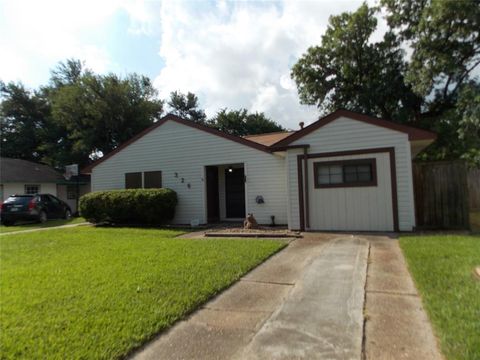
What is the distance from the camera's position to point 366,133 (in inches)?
345

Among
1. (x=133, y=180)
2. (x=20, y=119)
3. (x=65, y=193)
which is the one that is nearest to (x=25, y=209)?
(x=133, y=180)

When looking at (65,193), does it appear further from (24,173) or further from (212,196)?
(212,196)

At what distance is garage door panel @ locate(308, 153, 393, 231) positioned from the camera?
8.58 meters

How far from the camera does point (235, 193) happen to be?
41.8 ft

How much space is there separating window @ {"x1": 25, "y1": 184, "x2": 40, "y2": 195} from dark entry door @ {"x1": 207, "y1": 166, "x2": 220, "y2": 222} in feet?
49.4

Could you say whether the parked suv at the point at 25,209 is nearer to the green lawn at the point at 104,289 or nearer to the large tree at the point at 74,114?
the green lawn at the point at 104,289

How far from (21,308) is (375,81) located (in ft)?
59.4

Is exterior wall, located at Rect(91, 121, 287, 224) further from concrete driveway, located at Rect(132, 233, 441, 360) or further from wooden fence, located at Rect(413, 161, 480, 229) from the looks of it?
concrete driveway, located at Rect(132, 233, 441, 360)

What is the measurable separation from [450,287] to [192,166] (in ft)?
31.5

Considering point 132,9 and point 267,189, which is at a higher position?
point 132,9

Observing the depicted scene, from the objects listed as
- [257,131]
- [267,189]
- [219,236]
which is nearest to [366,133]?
[267,189]

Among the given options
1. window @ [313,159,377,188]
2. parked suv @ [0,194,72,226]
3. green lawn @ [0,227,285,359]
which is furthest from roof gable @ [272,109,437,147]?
parked suv @ [0,194,72,226]

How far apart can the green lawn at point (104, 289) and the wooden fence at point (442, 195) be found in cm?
498

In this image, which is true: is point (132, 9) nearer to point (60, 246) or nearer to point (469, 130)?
point (60, 246)
